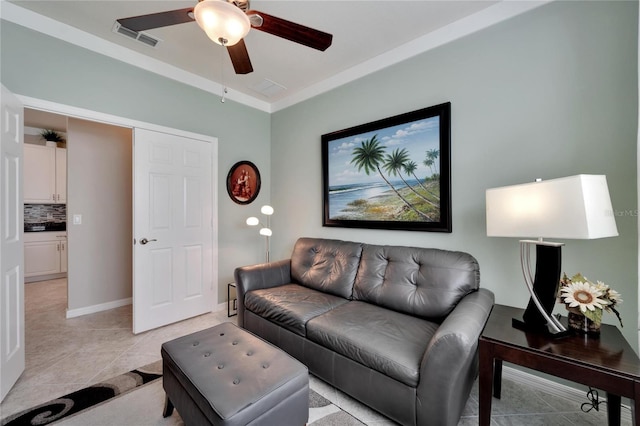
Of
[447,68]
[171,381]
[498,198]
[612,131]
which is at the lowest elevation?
[171,381]

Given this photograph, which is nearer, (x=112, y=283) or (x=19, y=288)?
(x=19, y=288)

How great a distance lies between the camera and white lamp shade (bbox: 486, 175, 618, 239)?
1192mm

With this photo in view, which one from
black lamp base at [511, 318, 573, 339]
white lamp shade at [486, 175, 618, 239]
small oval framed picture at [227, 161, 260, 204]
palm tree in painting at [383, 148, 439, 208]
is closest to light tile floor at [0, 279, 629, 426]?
black lamp base at [511, 318, 573, 339]

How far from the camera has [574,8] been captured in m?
1.75

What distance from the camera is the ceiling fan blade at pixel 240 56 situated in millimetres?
1688

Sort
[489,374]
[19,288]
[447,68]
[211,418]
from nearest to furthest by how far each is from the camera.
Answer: [211,418] < [489,374] < [19,288] < [447,68]

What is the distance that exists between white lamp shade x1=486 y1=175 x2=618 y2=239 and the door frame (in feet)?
9.63

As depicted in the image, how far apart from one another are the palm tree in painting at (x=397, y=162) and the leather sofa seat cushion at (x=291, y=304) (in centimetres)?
122

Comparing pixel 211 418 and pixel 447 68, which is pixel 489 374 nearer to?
pixel 211 418

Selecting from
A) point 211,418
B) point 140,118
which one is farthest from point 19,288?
point 211,418

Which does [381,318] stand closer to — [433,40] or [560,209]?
[560,209]

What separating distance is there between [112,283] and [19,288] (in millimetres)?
1607

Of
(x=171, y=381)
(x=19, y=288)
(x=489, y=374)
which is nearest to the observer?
(x=489, y=374)

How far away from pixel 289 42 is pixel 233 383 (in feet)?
8.78
